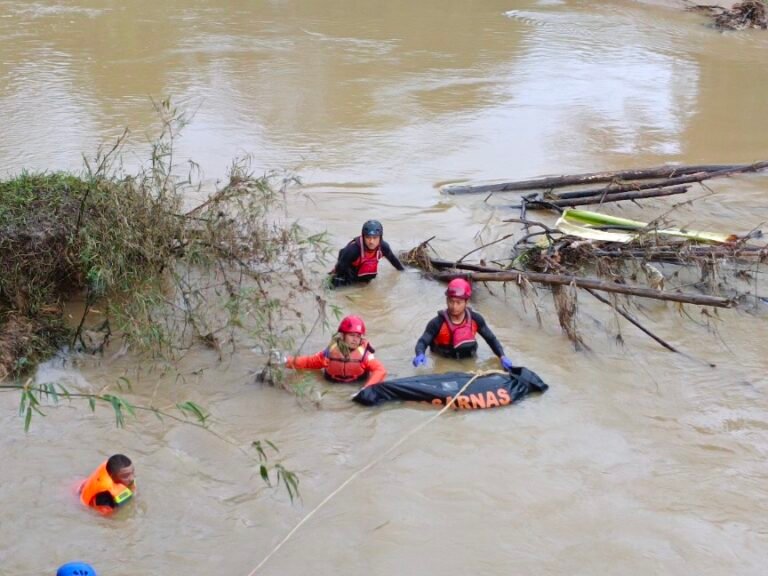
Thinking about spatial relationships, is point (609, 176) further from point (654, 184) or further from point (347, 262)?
point (347, 262)

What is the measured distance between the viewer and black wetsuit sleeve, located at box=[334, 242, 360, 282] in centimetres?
860

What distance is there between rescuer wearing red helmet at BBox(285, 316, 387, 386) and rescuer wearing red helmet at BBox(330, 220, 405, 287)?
150 centimetres

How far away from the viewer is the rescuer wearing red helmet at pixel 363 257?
8.50 meters

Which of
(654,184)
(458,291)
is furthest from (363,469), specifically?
(654,184)

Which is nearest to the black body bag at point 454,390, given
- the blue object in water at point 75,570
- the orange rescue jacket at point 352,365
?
the orange rescue jacket at point 352,365

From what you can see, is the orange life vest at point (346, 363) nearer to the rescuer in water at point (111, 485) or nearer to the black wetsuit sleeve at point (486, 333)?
the black wetsuit sleeve at point (486, 333)

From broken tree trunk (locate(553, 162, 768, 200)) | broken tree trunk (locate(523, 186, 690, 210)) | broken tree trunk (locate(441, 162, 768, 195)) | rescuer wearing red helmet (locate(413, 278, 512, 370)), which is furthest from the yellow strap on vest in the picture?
broken tree trunk (locate(441, 162, 768, 195))

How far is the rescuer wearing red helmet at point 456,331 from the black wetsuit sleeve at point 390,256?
142cm

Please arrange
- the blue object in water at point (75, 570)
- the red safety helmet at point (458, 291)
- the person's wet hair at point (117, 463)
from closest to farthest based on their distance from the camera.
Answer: the blue object in water at point (75, 570)
the person's wet hair at point (117, 463)
the red safety helmet at point (458, 291)

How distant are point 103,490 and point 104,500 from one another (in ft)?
0.21

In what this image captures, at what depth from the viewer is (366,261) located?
8664 mm

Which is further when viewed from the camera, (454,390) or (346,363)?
(346,363)

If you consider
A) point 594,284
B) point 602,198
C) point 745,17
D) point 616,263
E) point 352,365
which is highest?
point 745,17

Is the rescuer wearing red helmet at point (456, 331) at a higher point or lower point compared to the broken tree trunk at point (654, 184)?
lower
